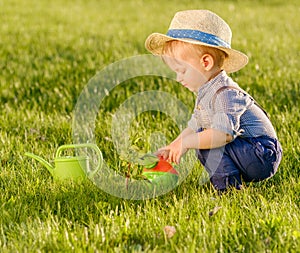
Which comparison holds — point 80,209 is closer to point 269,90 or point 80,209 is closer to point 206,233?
point 206,233

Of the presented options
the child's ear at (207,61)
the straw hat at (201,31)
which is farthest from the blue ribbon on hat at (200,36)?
the child's ear at (207,61)

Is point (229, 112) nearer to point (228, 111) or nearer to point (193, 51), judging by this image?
point (228, 111)

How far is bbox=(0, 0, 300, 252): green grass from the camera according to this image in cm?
276

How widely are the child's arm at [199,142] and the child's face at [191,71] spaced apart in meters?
0.31

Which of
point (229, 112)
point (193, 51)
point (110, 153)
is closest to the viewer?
point (229, 112)

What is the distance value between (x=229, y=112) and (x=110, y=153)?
1165mm

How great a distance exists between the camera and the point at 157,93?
18.6 ft

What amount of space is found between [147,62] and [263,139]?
11.4ft

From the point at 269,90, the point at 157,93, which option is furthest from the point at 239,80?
the point at 157,93

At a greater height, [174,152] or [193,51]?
[193,51]

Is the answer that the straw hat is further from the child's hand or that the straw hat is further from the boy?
the child's hand

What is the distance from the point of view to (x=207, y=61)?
3.52 m

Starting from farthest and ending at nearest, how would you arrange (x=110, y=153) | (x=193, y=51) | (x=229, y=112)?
(x=110, y=153) < (x=193, y=51) < (x=229, y=112)

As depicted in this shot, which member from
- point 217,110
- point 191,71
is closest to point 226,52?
point 191,71
